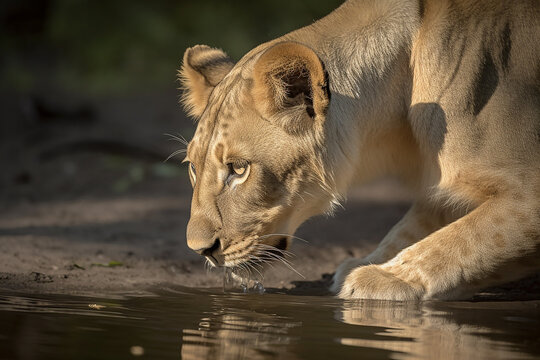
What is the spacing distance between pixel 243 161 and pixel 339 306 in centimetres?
73

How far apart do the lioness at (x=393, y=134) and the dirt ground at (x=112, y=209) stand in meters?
0.52

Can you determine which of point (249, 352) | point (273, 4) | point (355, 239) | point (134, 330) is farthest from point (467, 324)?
point (273, 4)

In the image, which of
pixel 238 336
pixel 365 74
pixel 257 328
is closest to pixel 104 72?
pixel 365 74

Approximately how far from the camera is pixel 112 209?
643cm

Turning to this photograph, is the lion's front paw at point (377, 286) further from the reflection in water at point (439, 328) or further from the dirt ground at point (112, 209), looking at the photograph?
the dirt ground at point (112, 209)

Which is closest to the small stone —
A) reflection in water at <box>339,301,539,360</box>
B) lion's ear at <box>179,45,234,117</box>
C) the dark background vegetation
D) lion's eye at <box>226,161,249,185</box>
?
reflection in water at <box>339,301,539,360</box>

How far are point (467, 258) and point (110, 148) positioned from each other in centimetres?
551

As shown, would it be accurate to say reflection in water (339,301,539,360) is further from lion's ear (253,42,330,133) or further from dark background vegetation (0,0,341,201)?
dark background vegetation (0,0,341,201)

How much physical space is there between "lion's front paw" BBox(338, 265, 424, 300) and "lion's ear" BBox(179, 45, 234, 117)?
3.77ft

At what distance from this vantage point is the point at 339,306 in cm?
330

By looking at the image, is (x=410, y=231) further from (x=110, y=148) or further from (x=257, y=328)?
(x=110, y=148)

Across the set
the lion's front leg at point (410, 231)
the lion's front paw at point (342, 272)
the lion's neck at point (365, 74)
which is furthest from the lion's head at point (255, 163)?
the lion's front leg at point (410, 231)

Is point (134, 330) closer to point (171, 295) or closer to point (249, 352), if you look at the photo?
point (249, 352)

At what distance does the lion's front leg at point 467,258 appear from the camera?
11.2ft
